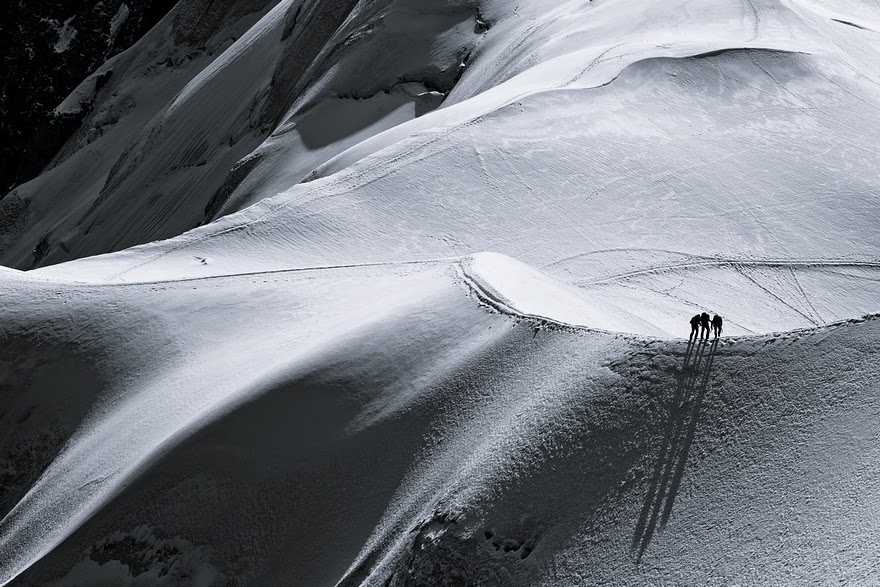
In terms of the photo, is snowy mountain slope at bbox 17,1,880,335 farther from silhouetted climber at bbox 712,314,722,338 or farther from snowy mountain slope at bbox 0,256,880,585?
silhouetted climber at bbox 712,314,722,338

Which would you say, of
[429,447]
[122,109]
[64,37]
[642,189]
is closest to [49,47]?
[64,37]

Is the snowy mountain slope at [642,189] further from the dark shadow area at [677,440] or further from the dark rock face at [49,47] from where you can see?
the dark rock face at [49,47]

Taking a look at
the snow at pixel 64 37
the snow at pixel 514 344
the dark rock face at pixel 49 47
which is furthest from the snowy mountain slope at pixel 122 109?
the snow at pixel 514 344

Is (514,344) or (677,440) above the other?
(514,344)

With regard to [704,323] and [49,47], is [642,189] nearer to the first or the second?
[704,323]

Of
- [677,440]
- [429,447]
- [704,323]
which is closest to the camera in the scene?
[677,440]

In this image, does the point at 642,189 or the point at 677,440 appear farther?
the point at 642,189

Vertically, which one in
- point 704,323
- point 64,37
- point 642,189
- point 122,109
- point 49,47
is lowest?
point 642,189
